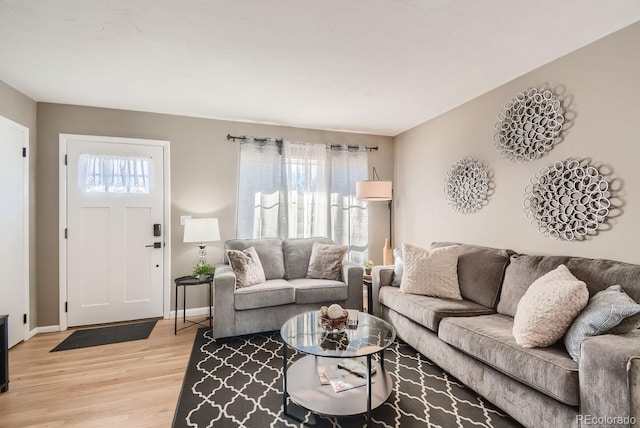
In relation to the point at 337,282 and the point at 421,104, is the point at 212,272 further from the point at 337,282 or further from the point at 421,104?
the point at 421,104

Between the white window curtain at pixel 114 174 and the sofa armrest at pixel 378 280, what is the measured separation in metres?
2.83

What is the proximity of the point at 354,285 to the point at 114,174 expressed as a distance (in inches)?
119

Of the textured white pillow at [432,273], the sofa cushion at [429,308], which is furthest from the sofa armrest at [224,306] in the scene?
the textured white pillow at [432,273]

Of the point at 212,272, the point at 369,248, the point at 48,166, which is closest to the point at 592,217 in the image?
the point at 369,248

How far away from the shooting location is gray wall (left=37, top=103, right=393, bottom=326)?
10.6ft

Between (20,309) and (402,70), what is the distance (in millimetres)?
4247

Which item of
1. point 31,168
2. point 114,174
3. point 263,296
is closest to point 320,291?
point 263,296

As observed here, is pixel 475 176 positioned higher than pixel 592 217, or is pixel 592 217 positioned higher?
pixel 475 176

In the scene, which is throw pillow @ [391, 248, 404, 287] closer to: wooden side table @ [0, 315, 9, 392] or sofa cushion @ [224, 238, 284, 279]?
sofa cushion @ [224, 238, 284, 279]

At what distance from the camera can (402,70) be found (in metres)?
2.58

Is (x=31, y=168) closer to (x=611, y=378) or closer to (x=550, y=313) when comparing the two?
(x=550, y=313)

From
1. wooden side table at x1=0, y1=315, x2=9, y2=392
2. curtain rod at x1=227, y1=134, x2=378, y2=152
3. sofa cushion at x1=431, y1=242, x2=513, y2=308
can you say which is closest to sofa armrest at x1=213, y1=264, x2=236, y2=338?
wooden side table at x1=0, y1=315, x2=9, y2=392

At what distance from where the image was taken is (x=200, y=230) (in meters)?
3.31

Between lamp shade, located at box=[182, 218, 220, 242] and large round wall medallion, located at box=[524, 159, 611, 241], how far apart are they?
123 inches
